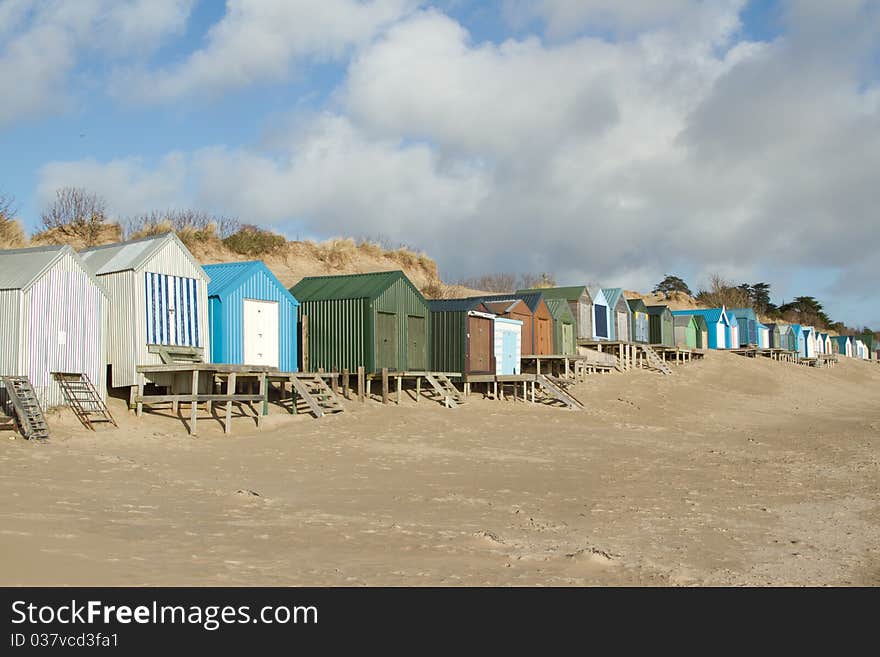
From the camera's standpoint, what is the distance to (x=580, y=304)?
4353 centimetres

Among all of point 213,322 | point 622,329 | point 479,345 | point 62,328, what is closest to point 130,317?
point 62,328

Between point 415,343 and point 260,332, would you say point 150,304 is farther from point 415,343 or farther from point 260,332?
point 415,343

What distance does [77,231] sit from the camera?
41375 mm

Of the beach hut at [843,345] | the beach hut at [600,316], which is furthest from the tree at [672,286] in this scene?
the beach hut at [600,316]

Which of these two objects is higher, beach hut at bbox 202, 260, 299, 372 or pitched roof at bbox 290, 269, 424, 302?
pitched roof at bbox 290, 269, 424, 302

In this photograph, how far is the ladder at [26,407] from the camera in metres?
18.0

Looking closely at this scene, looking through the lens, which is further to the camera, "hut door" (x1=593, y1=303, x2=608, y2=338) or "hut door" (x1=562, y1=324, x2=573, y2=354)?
"hut door" (x1=593, y1=303, x2=608, y2=338)

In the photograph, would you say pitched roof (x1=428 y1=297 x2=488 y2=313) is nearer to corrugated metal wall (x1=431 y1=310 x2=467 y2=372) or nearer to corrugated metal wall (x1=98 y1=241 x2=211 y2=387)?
corrugated metal wall (x1=431 y1=310 x2=467 y2=372)

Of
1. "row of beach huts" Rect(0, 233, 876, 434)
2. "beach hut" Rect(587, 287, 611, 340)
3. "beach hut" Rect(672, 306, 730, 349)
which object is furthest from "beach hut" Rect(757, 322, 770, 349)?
"row of beach huts" Rect(0, 233, 876, 434)

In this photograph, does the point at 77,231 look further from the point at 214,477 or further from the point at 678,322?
the point at 678,322

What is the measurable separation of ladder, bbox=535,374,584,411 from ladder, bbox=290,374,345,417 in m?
9.97

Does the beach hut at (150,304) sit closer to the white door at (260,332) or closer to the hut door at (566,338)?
the white door at (260,332)

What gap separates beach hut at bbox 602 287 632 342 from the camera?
46.3 meters

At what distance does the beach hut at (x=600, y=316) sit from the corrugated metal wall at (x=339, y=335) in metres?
20.0
